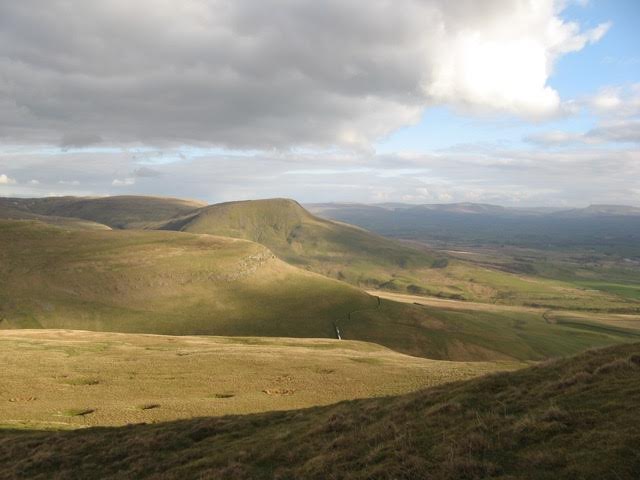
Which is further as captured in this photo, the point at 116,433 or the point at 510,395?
the point at 116,433

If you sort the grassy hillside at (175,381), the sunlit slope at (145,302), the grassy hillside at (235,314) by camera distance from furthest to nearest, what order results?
the sunlit slope at (145,302) → the grassy hillside at (235,314) → the grassy hillside at (175,381)

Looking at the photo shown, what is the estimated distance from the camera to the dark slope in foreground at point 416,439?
16109 millimetres

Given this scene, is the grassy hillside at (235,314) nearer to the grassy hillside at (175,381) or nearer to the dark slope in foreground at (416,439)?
the grassy hillside at (175,381)

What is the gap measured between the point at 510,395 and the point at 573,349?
155414 millimetres

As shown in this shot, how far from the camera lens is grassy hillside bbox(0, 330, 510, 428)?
145ft

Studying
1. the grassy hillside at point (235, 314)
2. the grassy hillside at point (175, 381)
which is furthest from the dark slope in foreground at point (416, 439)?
the grassy hillside at point (235, 314)

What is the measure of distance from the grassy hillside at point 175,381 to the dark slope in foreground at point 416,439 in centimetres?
811

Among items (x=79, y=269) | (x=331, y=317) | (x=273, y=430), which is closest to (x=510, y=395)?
(x=273, y=430)

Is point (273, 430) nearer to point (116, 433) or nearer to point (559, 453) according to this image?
point (116, 433)

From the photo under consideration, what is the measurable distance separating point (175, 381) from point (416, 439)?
150 ft

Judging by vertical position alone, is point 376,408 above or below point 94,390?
above

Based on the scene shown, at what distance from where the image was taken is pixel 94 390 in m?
53.9

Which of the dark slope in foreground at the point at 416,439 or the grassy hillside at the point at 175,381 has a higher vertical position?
the dark slope in foreground at the point at 416,439

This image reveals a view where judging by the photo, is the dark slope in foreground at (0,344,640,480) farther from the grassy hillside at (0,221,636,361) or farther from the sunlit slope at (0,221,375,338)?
the sunlit slope at (0,221,375,338)
